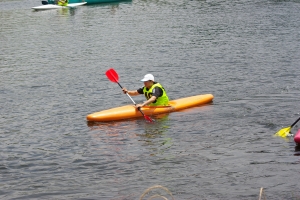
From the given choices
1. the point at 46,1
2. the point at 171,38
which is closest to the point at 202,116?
the point at 171,38

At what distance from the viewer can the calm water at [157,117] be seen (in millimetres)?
9648

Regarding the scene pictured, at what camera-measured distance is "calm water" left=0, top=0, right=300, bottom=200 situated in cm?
965

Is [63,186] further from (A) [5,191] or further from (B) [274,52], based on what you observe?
(B) [274,52]

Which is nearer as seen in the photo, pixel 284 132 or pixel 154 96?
pixel 284 132

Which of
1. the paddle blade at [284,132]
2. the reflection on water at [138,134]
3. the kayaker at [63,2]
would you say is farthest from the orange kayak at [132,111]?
the kayaker at [63,2]

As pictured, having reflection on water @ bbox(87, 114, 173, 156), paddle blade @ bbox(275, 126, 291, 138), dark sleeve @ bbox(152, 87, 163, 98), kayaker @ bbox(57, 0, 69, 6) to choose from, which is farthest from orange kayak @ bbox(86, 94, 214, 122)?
kayaker @ bbox(57, 0, 69, 6)

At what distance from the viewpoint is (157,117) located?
13633 millimetres

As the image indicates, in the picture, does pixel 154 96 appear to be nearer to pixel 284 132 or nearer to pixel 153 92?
pixel 153 92

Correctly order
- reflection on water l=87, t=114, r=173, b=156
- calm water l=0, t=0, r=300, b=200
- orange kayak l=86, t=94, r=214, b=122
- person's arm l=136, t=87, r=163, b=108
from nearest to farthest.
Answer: calm water l=0, t=0, r=300, b=200 → reflection on water l=87, t=114, r=173, b=156 → orange kayak l=86, t=94, r=214, b=122 → person's arm l=136, t=87, r=163, b=108

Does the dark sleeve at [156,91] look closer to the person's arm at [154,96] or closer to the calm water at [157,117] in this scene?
the person's arm at [154,96]

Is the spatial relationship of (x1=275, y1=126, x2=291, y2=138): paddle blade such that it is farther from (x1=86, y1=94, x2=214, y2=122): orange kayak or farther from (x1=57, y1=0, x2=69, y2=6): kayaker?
(x1=57, y1=0, x2=69, y2=6): kayaker

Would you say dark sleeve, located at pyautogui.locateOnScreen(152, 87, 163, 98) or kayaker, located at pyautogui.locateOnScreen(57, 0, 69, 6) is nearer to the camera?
dark sleeve, located at pyautogui.locateOnScreen(152, 87, 163, 98)

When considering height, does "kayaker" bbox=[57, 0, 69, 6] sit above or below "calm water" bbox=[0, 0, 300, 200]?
below

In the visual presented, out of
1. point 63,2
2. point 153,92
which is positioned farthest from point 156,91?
point 63,2
